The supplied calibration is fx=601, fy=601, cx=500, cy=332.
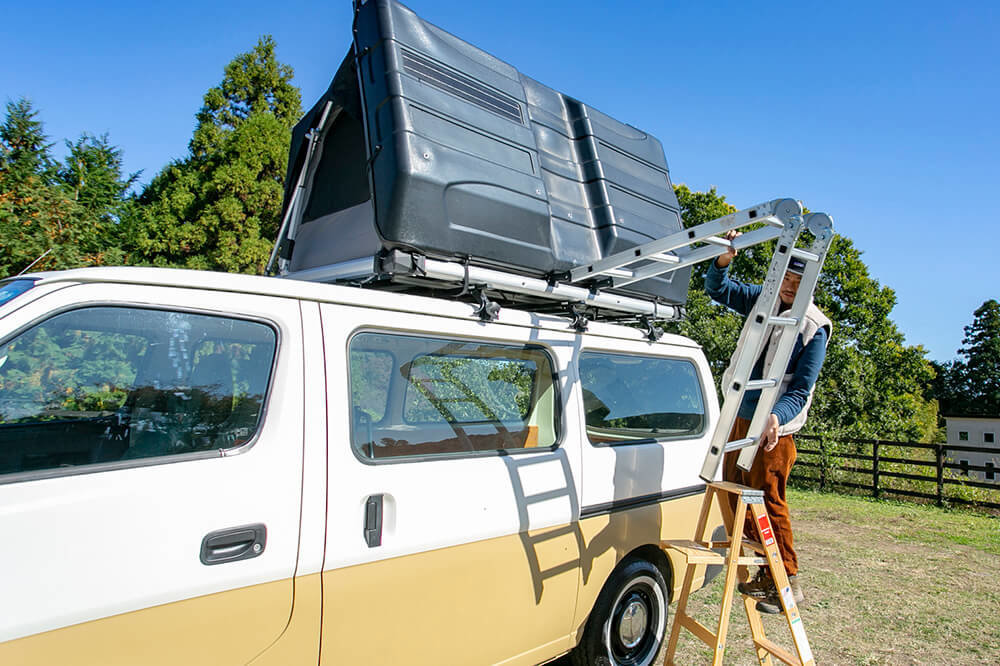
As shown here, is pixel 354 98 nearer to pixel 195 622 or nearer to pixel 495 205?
pixel 495 205

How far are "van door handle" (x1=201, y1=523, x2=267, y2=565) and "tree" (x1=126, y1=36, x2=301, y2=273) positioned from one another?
40.6 ft

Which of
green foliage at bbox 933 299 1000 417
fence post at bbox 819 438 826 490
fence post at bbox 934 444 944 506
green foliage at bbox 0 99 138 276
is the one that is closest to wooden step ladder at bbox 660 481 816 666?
green foliage at bbox 0 99 138 276

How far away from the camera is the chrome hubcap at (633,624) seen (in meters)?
3.38

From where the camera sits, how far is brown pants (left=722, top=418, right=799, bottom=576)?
325 cm

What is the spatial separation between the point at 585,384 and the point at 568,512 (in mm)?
702

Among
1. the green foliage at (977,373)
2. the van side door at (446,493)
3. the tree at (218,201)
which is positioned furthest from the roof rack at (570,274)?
the green foliage at (977,373)

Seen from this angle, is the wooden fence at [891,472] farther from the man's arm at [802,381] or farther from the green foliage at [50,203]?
the green foliage at [50,203]

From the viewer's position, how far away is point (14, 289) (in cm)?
174

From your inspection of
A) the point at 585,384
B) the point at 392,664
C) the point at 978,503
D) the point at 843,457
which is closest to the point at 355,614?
the point at 392,664

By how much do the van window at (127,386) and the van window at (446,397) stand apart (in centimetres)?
41

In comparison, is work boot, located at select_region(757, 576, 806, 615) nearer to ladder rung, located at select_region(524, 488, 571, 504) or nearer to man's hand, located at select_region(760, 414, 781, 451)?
man's hand, located at select_region(760, 414, 781, 451)

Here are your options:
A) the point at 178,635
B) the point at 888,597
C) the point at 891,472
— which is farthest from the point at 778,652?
the point at 891,472

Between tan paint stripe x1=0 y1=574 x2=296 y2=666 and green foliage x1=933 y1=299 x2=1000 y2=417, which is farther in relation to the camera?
green foliage x1=933 y1=299 x2=1000 y2=417

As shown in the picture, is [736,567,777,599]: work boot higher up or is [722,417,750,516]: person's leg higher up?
[722,417,750,516]: person's leg
